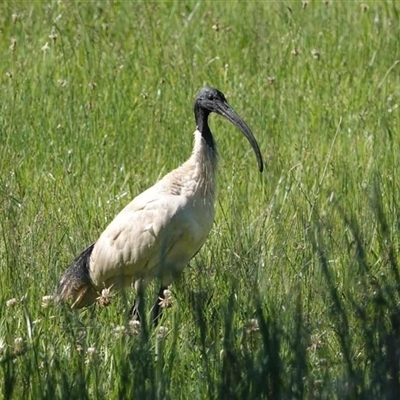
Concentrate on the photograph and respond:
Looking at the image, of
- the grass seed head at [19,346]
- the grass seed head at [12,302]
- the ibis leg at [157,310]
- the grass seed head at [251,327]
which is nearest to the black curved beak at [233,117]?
the ibis leg at [157,310]

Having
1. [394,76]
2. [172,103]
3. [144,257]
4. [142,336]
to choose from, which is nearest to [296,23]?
[394,76]

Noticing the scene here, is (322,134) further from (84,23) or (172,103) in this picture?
(84,23)

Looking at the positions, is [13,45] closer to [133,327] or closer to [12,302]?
[12,302]

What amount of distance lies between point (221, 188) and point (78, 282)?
1293mm

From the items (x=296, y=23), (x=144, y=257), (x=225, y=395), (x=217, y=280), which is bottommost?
(x=225, y=395)

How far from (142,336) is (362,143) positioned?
3.86 meters

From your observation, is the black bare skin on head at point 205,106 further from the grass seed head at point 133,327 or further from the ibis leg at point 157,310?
the grass seed head at point 133,327

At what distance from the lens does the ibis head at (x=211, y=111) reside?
6.12m

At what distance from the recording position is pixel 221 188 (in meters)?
6.90

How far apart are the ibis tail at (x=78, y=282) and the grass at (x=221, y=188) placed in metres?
0.07

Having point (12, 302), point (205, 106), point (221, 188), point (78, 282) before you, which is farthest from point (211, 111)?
point (12, 302)

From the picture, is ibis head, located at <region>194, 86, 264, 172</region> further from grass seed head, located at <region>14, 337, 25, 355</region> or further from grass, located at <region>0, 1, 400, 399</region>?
grass seed head, located at <region>14, 337, 25, 355</region>

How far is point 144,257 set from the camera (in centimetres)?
593

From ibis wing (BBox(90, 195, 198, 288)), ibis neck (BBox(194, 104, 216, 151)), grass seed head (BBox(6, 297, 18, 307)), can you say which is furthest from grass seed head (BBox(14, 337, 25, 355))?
ibis neck (BBox(194, 104, 216, 151))
